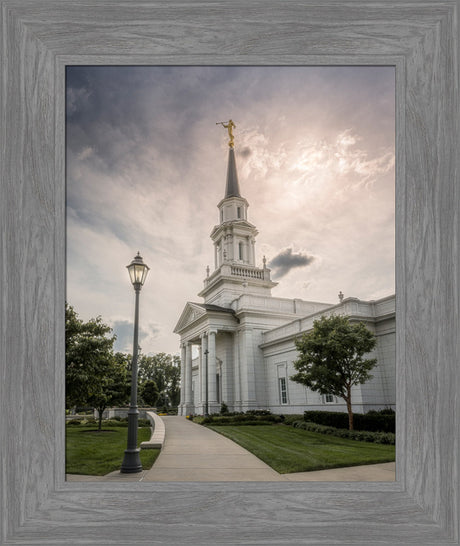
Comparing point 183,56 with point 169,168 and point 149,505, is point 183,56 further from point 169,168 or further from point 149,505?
point 149,505

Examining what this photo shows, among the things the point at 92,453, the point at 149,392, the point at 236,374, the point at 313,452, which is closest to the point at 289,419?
the point at 313,452

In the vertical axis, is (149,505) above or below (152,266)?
below

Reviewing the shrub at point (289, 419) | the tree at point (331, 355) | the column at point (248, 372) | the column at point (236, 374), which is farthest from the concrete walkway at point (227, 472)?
the column at point (236, 374)

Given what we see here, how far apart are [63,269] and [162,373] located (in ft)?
46.6

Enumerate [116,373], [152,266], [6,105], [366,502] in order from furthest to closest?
[116,373] → [152,266] → [6,105] → [366,502]

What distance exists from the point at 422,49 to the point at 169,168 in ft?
10.4

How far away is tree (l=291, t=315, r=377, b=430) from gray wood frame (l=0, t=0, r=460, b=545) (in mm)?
7393

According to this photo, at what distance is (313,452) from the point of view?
18.5 ft

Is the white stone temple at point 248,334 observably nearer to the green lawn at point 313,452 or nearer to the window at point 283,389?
the window at point 283,389

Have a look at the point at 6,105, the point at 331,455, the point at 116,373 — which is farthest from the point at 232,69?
the point at 116,373

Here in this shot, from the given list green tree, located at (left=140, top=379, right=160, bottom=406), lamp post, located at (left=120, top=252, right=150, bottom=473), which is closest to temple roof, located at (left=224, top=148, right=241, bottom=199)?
lamp post, located at (left=120, top=252, right=150, bottom=473)

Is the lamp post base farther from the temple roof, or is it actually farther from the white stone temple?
the temple roof

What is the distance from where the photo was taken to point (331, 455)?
5465 mm

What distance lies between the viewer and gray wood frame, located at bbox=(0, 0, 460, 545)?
353 centimetres
